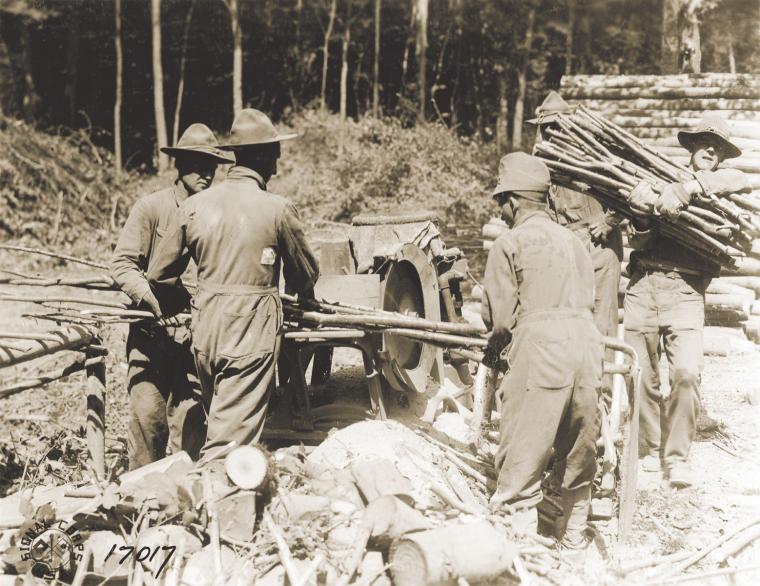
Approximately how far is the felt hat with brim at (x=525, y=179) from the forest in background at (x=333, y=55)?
20900mm

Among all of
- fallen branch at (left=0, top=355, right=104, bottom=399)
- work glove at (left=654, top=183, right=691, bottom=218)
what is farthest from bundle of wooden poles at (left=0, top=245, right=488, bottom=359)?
work glove at (left=654, top=183, right=691, bottom=218)

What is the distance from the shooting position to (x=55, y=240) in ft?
56.9

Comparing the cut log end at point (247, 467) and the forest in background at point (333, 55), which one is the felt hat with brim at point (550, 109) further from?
the forest in background at point (333, 55)

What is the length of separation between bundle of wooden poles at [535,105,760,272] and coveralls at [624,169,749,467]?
122 mm

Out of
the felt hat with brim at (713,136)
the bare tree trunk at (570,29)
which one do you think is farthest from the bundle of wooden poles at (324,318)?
the bare tree trunk at (570,29)

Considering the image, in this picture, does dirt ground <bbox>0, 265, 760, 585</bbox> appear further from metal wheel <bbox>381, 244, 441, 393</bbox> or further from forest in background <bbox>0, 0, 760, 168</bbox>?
forest in background <bbox>0, 0, 760, 168</bbox>

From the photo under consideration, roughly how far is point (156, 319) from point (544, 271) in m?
2.54

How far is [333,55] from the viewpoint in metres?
27.7

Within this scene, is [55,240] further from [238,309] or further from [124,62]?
[238,309]

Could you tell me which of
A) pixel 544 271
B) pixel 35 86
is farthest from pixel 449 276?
pixel 35 86

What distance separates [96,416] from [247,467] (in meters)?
1.66

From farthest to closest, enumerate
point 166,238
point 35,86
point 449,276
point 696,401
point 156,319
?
1. point 35,86
2. point 449,276
3. point 696,401
4. point 156,319
5. point 166,238

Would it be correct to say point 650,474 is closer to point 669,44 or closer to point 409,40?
point 669,44

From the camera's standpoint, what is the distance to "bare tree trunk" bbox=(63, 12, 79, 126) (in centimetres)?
2531
